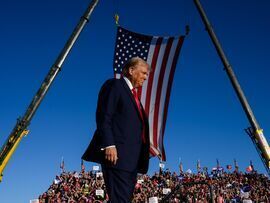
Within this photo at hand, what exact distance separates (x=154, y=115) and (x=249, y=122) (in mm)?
2299

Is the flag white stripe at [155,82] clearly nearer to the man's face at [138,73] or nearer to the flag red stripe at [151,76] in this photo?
the flag red stripe at [151,76]

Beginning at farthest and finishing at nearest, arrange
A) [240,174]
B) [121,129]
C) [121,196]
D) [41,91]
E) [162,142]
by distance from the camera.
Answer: [240,174], [162,142], [41,91], [121,129], [121,196]

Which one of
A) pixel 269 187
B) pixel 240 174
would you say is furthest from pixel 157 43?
pixel 240 174

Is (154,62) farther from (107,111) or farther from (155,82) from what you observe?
(107,111)

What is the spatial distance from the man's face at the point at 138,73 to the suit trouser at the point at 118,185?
2.66 ft

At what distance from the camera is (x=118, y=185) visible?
9.07ft

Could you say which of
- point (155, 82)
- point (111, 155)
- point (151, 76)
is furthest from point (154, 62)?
point (111, 155)

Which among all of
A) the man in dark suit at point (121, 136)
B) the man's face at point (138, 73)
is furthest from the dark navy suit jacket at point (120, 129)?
the man's face at point (138, 73)

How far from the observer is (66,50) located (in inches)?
257

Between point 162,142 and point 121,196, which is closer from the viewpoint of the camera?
point 121,196

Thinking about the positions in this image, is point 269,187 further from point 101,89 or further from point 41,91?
point 101,89

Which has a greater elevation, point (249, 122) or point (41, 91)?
point (41, 91)

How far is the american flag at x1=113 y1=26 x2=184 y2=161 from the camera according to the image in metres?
8.27

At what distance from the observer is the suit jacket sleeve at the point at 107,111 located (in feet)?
→ 9.21
